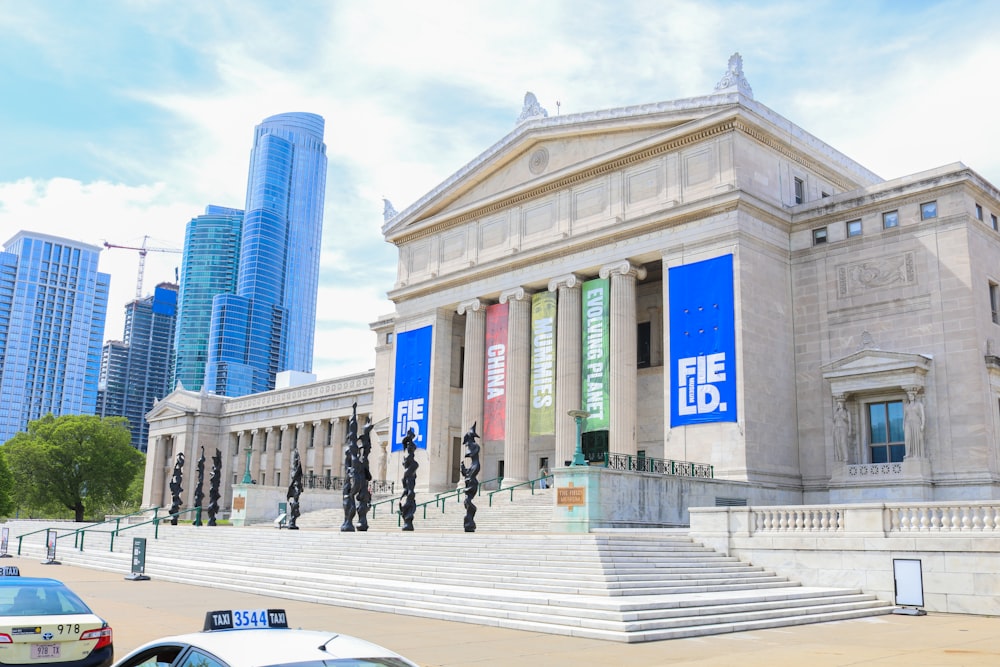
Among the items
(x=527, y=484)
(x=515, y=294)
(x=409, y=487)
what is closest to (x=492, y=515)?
(x=527, y=484)

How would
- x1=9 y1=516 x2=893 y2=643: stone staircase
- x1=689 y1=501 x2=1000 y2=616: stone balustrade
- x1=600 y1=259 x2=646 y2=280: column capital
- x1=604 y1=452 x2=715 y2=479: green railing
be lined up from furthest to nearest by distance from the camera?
x1=600 y1=259 x2=646 y2=280: column capital
x1=604 y1=452 x2=715 y2=479: green railing
x1=689 y1=501 x2=1000 y2=616: stone balustrade
x1=9 y1=516 x2=893 y2=643: stone staircase

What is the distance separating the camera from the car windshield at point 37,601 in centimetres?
1091

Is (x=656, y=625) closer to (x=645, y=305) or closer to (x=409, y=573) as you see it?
(x=409, y=573)

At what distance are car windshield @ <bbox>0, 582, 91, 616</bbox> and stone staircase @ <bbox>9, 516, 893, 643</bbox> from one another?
890 cm

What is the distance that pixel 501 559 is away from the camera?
23656mm

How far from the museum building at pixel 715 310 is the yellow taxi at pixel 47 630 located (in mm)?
23516

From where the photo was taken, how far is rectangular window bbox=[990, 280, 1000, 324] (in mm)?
37906

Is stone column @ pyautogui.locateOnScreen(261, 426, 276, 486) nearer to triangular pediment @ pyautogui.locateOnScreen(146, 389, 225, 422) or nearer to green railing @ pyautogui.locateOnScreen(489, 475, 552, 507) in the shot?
triangular pediment @ pyautogui.locateOnScreen(146, 389, 225, 422)

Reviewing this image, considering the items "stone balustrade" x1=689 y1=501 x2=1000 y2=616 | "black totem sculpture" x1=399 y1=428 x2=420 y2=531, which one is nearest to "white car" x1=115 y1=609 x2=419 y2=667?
"stone balustrade" x1=689 y1=501 x2=1000 y2=616

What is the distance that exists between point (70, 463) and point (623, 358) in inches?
2542

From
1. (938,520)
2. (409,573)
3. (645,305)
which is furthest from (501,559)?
(645,305)

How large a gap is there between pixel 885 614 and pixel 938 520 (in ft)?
9.12

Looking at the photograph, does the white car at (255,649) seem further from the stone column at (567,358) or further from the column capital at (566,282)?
the column capital at (566,282)

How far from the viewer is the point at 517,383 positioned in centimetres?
4831
